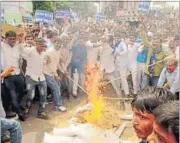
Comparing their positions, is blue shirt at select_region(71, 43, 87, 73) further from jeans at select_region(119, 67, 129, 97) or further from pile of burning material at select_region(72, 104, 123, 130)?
pile of burning material at select_region(72, 104, 123, 130)

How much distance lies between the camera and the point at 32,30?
4703 mm

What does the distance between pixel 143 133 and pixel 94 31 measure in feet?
15.2

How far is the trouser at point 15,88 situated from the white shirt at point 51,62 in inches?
14.0

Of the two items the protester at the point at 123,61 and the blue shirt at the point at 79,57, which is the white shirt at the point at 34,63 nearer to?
the blue shirt at the point at 79,57

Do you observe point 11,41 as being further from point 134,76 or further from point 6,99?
point 134,76

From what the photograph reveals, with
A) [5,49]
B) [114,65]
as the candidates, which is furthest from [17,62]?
[114,65]

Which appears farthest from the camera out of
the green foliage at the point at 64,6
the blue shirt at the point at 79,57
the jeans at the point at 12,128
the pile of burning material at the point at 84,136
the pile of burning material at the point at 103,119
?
the green foliage at the point at 64,6

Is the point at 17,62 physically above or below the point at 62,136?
above

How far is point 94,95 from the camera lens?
12.6 feet

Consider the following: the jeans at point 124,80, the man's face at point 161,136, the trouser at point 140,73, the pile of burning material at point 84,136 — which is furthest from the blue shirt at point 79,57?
the man's face at point 161,136

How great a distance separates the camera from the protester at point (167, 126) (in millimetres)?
899

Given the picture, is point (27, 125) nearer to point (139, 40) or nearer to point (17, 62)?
point (17, 62)

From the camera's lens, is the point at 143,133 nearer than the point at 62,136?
Yes

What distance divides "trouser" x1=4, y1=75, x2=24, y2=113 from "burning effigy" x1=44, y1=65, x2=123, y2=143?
649mm
